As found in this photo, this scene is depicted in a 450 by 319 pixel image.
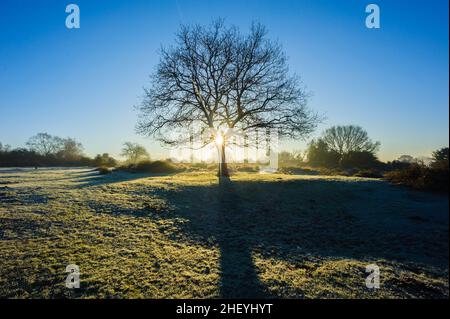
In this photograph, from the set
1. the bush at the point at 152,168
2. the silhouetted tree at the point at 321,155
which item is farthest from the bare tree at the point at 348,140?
the bush at the point at 152,168

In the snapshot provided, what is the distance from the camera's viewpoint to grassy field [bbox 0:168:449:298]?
5.24 m

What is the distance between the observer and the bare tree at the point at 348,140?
5412 cm

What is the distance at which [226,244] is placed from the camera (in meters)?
7.99

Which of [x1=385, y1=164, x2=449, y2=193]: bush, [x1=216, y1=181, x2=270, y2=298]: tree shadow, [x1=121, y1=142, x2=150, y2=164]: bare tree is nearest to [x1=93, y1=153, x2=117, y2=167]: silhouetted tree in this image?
[x1=121, y1=142, x2=150, y2=164]: bare tree

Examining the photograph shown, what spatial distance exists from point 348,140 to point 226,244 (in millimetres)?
55074

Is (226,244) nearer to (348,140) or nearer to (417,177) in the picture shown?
(417,177)

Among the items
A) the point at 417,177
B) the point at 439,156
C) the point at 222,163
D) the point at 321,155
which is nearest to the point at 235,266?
the point at 417,177

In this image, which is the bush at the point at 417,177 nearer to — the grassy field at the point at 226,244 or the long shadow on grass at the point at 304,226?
the grassy field at the point at 226,244

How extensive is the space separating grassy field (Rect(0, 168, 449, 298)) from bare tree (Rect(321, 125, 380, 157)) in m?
44.6

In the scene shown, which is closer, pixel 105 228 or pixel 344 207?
pixel 105 228

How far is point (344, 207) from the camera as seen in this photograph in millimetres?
11453
